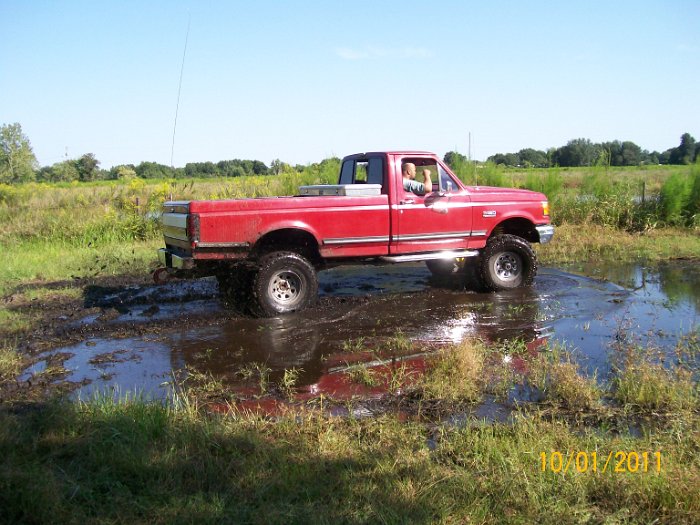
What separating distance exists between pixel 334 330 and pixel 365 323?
1.61 feet

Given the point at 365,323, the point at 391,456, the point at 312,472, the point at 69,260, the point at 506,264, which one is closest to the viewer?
the point at 312,472

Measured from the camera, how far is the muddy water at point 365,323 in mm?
5988

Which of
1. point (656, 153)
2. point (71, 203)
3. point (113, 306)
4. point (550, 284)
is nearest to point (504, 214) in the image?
point (550, 284)

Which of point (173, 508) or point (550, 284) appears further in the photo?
point (550, 284)

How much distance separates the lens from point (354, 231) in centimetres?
833

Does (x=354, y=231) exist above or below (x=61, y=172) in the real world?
below

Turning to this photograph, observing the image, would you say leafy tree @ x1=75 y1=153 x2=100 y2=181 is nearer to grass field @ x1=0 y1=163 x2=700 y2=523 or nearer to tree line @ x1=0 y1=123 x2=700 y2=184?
tree line @ x1=0 y1=123 x2=700 y2=184

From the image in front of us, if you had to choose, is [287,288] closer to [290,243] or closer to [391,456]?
[290,243]

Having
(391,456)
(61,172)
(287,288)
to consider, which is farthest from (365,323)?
(61,172)

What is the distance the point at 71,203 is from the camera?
53.4 ft

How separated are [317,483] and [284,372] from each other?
244 cm

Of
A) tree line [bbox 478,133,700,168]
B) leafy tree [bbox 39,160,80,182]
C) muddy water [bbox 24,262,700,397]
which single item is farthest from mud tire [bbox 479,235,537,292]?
leafy tree [bbox 39,160,80,182]

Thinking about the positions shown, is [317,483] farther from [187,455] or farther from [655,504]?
[655,504]

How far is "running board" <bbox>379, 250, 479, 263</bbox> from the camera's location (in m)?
8.67
